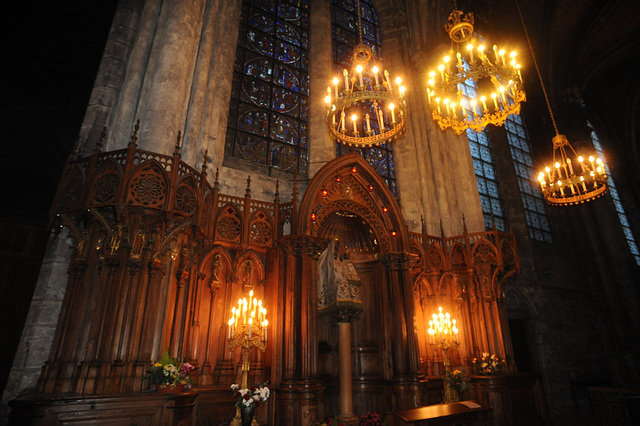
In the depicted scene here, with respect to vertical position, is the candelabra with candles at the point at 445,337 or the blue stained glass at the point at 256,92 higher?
the blue stained glass at the point at 256,92

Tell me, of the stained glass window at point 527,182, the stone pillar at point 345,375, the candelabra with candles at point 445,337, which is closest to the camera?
the stone pillar at point 345,375

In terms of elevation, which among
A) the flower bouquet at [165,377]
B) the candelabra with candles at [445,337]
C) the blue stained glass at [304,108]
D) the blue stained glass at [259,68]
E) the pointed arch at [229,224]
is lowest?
the flower bouquet at [165,377]

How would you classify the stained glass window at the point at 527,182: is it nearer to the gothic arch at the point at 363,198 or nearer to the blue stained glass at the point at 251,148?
the gothic arch at the point at 363,198

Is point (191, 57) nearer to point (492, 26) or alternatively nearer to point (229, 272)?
point (229, 272)

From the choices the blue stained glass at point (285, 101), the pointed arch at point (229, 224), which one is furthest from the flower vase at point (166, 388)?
the blue stained glass at point (285, 101)

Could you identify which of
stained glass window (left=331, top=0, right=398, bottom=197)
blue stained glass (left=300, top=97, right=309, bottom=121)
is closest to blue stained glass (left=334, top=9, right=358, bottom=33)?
stained glass window (left=331, top=0, right=398, bottom=197)

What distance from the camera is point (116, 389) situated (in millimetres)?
5199

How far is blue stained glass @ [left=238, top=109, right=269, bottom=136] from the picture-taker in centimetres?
1073

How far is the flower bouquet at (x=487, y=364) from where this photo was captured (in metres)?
9.50

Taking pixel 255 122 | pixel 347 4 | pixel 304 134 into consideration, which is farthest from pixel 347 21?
pixel 255 122

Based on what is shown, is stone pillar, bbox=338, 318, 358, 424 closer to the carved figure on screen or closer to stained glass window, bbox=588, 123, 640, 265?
the carved figure on screen

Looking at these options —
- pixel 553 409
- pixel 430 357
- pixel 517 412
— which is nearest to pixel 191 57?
pixel 430 357

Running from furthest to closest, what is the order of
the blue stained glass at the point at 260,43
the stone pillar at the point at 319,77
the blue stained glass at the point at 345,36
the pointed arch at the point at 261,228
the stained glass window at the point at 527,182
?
the stained glass window at the point at 527,182 < the blue stained glass at the point at 345,36 < the blue stained glass at the point at 260,43 < the stone pillar at the point at 319,77 < the pointed arch at the point at 261,228

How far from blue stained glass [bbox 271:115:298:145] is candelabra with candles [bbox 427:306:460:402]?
6.62 metres
